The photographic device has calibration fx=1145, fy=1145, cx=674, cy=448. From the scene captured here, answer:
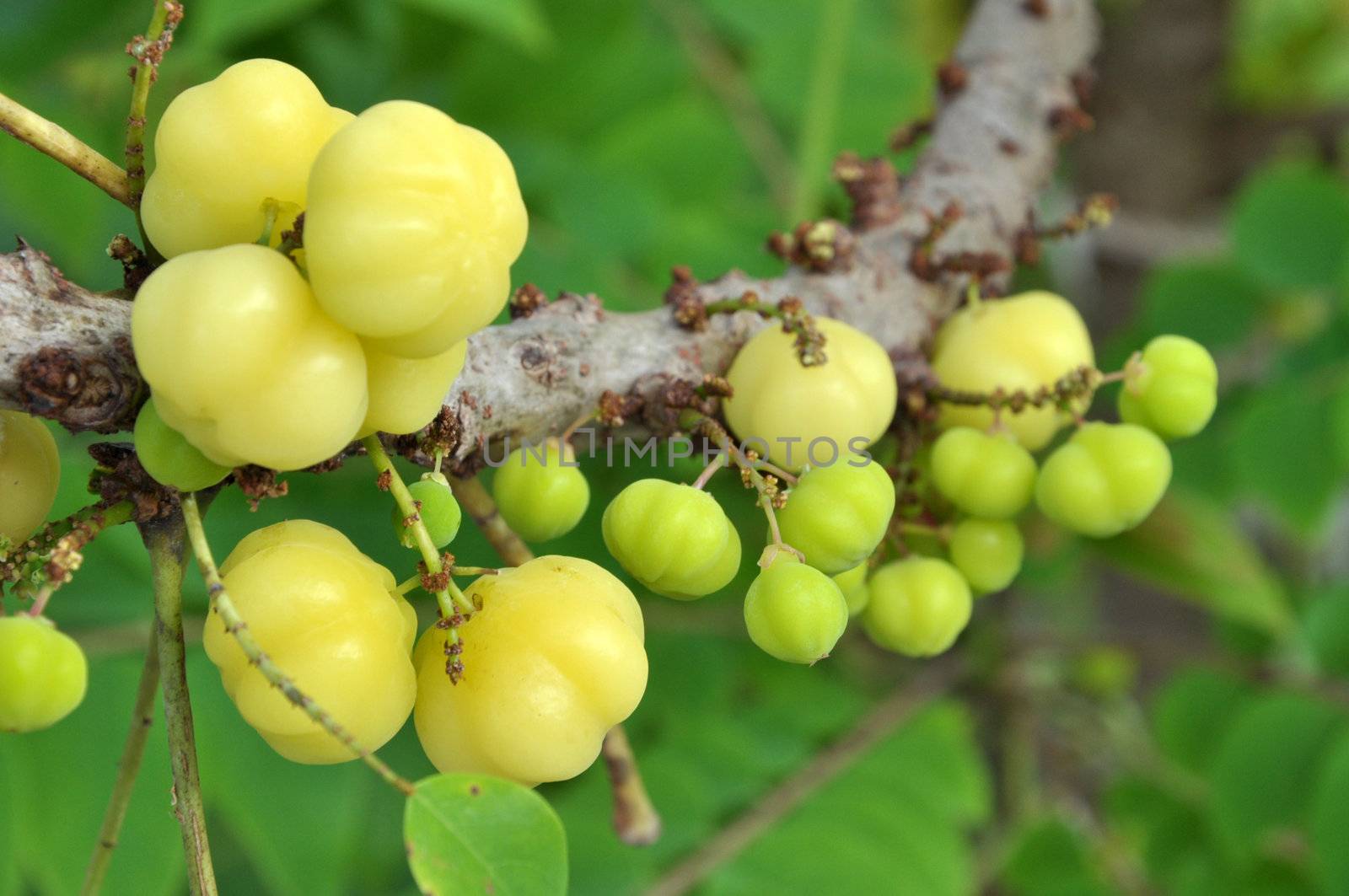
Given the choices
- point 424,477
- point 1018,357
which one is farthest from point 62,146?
point 1018,357

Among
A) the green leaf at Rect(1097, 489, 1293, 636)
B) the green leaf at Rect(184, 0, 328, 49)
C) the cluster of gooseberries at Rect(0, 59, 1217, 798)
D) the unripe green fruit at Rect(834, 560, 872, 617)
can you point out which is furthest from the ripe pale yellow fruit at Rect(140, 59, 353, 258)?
the green leaf at Rect(1097, 489, 1293, 636)

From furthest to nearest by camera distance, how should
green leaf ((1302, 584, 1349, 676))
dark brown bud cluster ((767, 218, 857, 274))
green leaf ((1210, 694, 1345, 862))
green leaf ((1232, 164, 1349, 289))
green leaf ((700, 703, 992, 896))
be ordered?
green leaf ((1232, 164, 1349, 289)) → green leaf ((1302, 584, 1349, 676)) → green leaf ((1210, 694, 1345, 862)) → green leaf ((700, 703, 992, 896)) → dark brown bud cluster ((767, 218, 857, 274))

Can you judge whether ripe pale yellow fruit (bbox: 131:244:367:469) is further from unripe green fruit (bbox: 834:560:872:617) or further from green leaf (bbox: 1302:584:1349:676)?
green leaf (bbox: 1302:584:1349:676)

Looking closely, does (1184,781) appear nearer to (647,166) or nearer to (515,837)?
(647,166)

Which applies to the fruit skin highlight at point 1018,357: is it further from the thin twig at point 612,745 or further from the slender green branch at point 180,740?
the slender green branch at point 180,740

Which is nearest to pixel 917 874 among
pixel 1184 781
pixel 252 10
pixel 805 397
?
pixel 1184 781

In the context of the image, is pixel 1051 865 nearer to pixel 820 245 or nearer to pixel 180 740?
pixel 820 245

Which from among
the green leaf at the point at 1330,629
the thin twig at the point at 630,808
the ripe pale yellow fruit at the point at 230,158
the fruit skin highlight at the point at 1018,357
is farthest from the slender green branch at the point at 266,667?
the green leaf at the point at 1330,629
